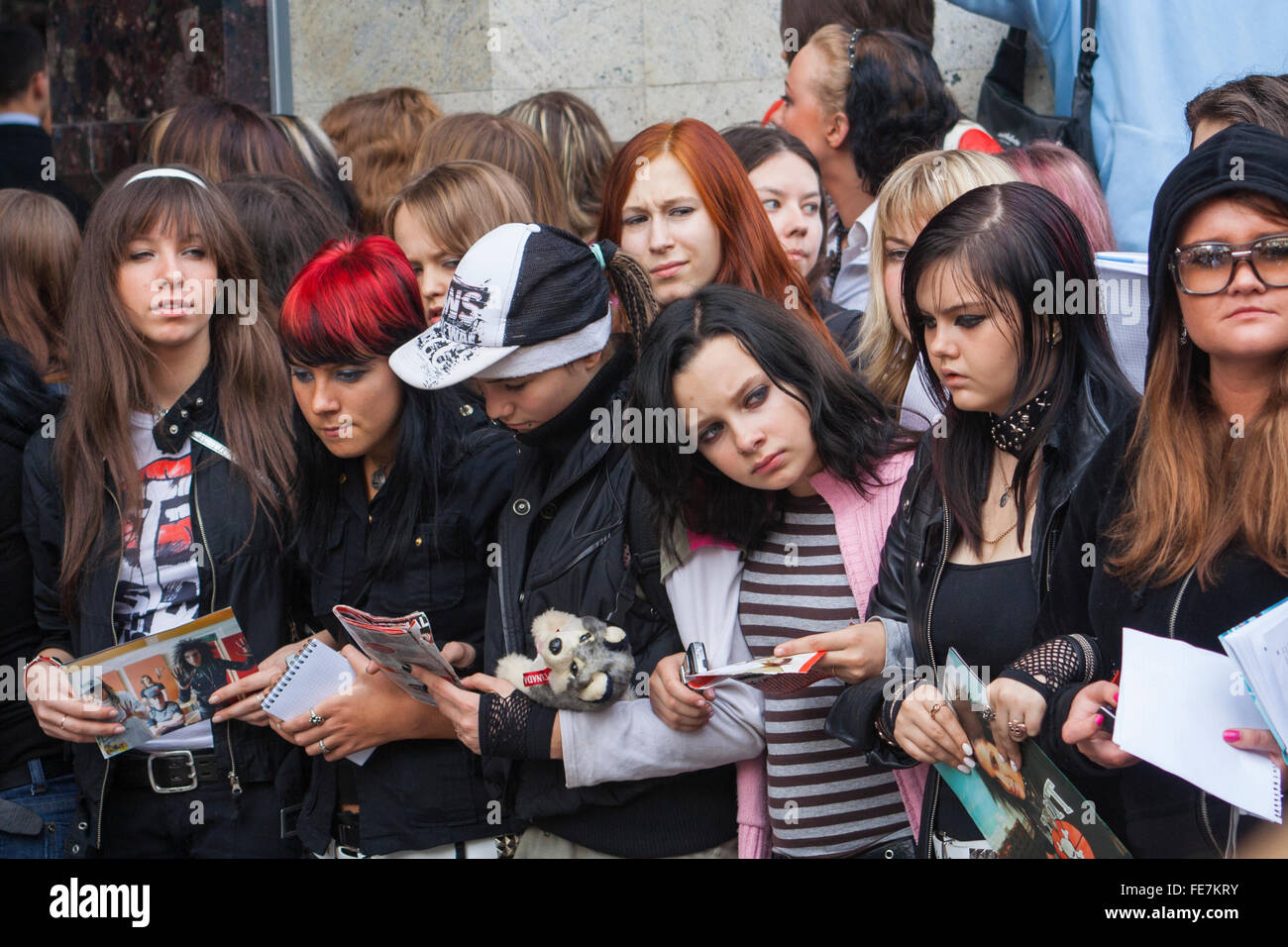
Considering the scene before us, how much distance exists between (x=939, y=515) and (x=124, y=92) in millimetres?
5757

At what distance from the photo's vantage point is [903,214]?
12.3 feet

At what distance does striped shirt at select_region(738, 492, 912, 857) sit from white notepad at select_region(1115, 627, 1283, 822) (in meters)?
0.85

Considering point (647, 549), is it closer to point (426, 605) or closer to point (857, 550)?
point (857, 550)

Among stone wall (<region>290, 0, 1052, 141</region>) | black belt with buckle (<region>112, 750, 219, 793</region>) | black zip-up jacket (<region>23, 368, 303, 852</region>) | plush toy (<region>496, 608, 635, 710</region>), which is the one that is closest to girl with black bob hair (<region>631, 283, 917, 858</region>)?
plush toy (<region>496, 608, 635, 710</region>)

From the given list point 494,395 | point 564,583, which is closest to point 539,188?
point 494,395

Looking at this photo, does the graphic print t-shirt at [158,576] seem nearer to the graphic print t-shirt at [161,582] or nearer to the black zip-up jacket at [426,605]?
the graphic print t-shirt at [161,582]

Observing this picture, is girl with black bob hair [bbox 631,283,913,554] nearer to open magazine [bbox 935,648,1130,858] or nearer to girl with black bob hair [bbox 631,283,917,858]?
girl with black bob hair [bbox 631,283,917,858]

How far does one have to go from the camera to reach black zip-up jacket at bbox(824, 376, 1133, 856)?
278 centimetres

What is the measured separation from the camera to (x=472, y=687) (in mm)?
3320

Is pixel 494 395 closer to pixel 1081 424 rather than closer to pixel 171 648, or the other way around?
pixel 171 648

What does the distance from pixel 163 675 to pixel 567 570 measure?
1173 millimetres

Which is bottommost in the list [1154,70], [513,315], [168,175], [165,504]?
[165,504]

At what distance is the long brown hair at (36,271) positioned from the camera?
4332 millimetres

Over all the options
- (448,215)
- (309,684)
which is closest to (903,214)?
(448,215)
